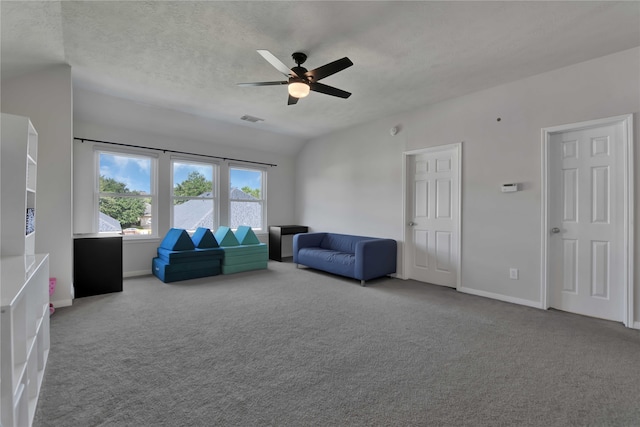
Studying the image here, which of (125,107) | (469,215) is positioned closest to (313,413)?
(469,215)

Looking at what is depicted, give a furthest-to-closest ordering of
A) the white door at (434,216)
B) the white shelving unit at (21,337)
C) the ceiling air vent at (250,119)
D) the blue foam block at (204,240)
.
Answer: the ceiling air vent at (250,119) → the blue foam block at (204,240) → the white door at (434,216) → the white shelving unit at (21,337)

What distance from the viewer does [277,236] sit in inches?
249

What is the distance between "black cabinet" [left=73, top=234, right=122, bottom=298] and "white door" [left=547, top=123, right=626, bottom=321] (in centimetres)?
539

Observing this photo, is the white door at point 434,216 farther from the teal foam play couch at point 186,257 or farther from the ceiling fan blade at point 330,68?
the teal foam play couch at point 186,257

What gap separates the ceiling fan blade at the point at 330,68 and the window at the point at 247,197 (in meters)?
3.82

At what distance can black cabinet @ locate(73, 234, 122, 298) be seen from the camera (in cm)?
369


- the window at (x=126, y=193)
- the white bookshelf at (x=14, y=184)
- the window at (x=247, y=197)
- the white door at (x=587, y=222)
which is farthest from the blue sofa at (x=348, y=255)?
the white bookshelf at (x=14, y=184)

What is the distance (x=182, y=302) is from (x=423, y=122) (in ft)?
13.7

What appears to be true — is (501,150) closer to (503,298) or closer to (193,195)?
(503,298)

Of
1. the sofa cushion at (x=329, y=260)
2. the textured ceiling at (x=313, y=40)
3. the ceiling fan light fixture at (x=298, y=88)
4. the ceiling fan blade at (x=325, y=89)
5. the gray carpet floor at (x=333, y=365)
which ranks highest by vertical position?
the textured ceiling at (x=313, y=40)

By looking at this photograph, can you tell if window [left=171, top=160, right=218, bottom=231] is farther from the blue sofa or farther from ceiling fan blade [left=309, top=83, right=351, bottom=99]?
ceiling fan blade [left=309, top=83, right=351, bottom=99]

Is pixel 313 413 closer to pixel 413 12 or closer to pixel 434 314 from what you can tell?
pixel 434 314

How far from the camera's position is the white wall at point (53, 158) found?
3.17 metres

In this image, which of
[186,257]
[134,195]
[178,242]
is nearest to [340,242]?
[186,257]
